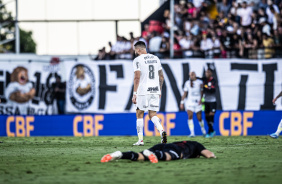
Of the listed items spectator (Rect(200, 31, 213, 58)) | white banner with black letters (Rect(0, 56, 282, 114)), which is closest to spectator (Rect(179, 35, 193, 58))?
spectator (Rect(200, 31, 213, 58))

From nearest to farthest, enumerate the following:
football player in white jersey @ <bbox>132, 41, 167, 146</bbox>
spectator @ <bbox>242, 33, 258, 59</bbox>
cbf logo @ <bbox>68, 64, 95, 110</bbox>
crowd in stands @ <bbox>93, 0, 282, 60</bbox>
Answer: football player in white jersey @ <bbox>132, 41, 167, 146</bbox>
cbf logo @ <bbox>68, 64, 95, 110</bbox>
spectator @ <bbox>242, 33, 258, 59</bbox>
crowd in stands @ <bbox>93, 0, 282, 60</bbox>

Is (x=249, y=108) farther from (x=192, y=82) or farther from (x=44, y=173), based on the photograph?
(x=44, y=173)

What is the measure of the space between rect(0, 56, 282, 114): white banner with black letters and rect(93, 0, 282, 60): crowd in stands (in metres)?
0.98

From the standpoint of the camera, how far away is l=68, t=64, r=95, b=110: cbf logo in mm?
23219

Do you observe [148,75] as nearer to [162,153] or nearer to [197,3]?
[162,153]

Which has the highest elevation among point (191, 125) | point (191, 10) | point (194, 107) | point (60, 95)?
point (191, 10)

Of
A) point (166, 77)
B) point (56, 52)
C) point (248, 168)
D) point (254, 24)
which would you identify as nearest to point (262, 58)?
point (254, 24)

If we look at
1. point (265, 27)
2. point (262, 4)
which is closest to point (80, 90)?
point (265, 27)

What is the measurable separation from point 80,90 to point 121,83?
1.72 m

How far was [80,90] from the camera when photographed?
2320 centimetres

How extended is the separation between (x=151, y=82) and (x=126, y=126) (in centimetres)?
967

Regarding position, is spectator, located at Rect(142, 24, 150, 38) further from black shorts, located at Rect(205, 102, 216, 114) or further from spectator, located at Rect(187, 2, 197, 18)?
black shorts, located at Rect(205, 102, 216, 114)

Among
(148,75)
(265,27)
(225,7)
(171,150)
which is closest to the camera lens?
(171,150)

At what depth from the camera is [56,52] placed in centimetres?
2811
